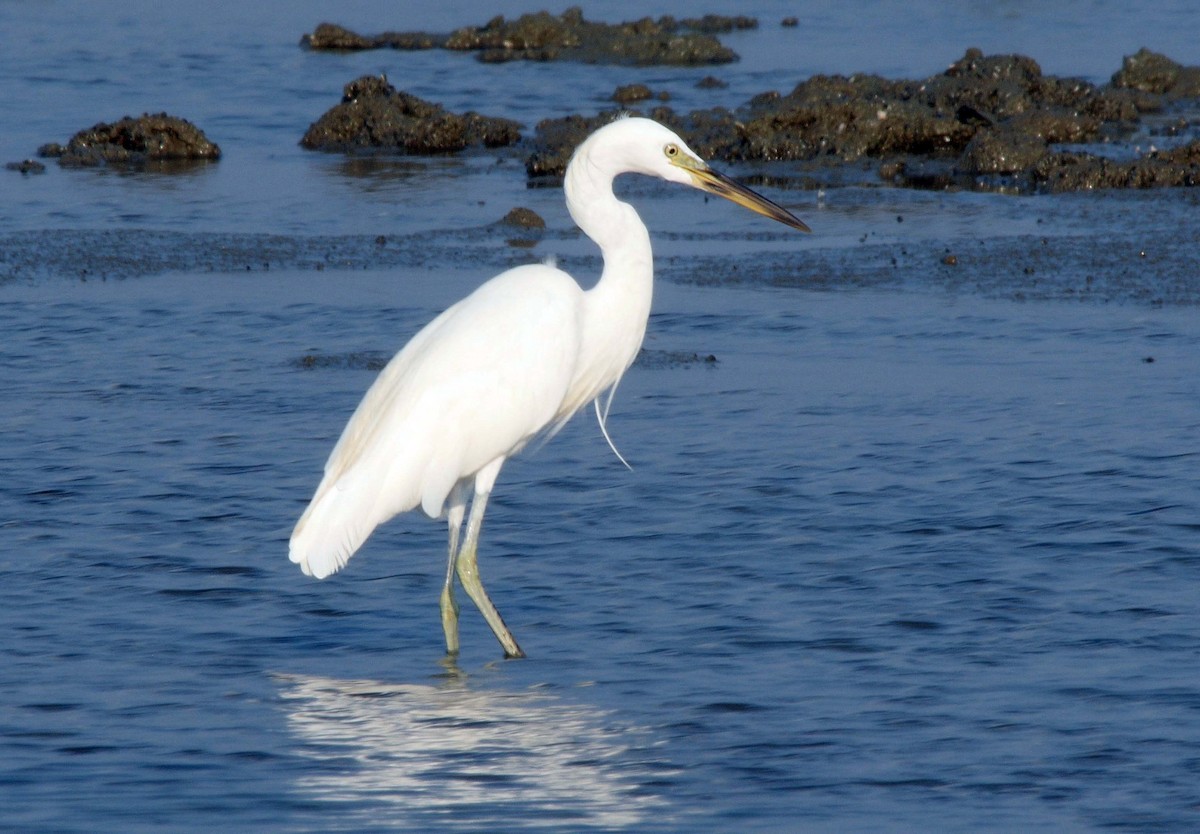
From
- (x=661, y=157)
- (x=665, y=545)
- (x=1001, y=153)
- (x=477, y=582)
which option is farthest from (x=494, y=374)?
(x=1001, y=153)

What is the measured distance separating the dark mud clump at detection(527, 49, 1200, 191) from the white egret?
24.7 ft

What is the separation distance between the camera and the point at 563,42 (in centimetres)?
2145

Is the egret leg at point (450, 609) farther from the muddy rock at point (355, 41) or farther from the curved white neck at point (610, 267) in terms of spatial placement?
the muddy rock at point (355, 41)

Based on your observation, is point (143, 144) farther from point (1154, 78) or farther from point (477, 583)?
point (477, 583)

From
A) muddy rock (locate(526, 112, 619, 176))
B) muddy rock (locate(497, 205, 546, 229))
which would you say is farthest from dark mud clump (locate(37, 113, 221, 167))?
muddy rock (locate(497, 205, 546, 229))

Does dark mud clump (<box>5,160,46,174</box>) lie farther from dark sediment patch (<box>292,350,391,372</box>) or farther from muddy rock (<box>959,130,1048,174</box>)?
muddy rock (<box>959,130,1048,174</box>)

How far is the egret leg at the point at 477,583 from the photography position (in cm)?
536

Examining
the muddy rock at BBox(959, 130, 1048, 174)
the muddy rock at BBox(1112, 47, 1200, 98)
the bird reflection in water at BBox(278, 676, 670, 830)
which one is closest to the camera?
the bird reflection in water at BBox(278, 676, 670, 830)

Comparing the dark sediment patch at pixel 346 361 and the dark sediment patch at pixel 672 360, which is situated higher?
the dark sediment patch at pixel 672 360

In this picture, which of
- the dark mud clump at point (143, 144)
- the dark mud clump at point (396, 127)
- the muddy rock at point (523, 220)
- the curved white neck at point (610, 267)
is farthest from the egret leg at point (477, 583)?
the dark mud clump at point (396, 127)

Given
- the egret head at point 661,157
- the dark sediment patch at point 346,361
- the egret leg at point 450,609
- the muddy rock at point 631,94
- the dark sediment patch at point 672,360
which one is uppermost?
the muddy rock at point 631,94

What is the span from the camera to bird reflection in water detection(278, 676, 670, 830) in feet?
14.0

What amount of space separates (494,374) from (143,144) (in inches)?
390

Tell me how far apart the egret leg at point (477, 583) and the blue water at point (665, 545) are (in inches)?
3.9
